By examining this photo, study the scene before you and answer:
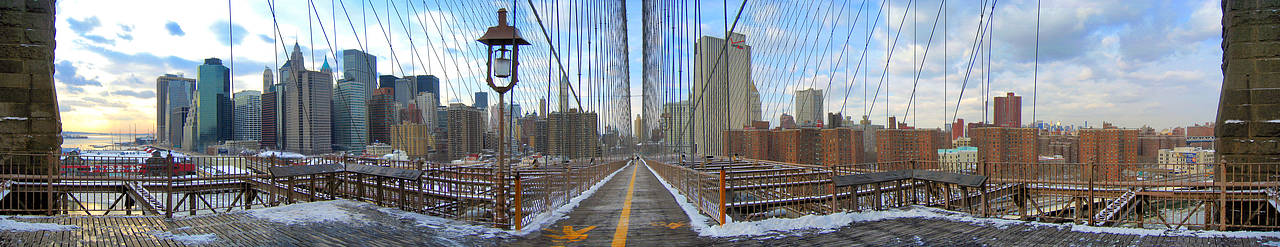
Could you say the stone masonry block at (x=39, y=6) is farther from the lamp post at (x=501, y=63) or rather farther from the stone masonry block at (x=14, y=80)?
the lamp post at (x=501, y=63)

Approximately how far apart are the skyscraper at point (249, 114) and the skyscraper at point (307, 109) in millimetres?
674

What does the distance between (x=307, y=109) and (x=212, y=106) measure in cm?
251

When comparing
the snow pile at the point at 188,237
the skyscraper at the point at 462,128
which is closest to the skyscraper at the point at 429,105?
the skyscraper at the point at 462,128

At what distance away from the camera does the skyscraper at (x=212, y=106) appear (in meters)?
15.2

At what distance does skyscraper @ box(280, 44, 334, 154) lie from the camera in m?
16.8

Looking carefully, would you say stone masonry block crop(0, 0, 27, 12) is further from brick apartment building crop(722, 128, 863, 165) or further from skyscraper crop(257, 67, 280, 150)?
brick apartment building crop(722, 128, 863, 165)

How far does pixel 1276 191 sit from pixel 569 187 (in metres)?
11.0

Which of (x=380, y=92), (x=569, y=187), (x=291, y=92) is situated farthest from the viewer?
(x=380, y=92)

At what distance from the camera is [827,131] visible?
90.7ft

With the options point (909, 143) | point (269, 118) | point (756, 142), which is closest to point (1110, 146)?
point (909, 143)

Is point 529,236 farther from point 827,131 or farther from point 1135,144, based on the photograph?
point 827,131

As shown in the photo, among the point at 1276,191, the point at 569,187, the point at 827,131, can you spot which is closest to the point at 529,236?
the point at 569,187

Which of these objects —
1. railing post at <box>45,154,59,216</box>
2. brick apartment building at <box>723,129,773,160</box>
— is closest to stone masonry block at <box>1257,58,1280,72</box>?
railing post at <box>45,154,59,216</box>

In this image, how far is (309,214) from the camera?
7.32 m
